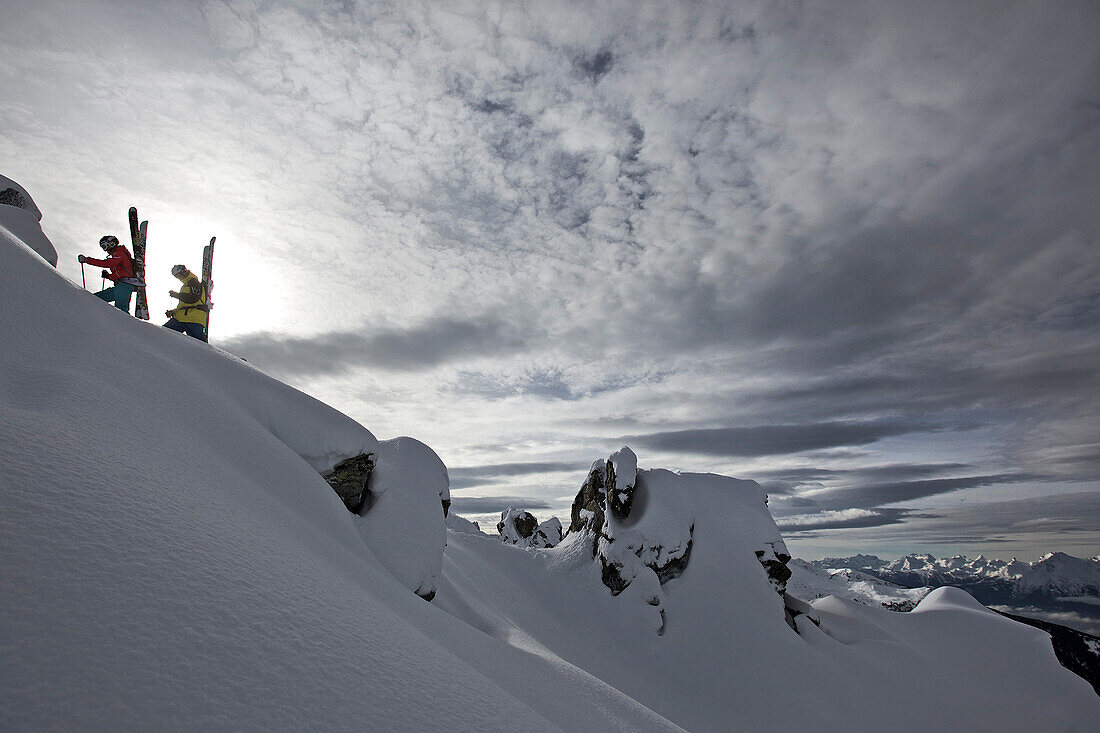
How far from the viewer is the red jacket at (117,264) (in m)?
14.2

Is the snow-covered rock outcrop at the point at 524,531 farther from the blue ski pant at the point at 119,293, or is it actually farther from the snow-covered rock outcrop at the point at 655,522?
the blue ski pant at the point at 119,293

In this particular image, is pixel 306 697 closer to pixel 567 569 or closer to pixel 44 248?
pixel 44 248

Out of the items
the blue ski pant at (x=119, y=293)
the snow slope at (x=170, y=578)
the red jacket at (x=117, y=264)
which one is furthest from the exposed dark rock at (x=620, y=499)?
the red jacket at (x=117, y=264)

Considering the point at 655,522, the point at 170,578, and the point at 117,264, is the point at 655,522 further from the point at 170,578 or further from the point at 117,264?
the point at 117,264

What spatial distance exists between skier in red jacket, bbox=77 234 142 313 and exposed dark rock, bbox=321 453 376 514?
9.29m

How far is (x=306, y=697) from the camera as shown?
336cm

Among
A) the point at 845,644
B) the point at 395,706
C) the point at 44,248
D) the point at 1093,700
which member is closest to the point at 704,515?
the point at 845,644

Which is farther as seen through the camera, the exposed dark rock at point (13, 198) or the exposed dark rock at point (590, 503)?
the exposed dark rock at point (590, 503)

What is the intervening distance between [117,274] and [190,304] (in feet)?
7.76

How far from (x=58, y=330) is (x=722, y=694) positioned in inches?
1046

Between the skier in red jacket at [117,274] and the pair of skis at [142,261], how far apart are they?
283 mm

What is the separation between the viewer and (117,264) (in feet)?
47.2

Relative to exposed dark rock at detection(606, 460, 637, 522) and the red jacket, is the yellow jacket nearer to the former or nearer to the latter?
the red jacket

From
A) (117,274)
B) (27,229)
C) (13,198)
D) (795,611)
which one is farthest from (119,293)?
(795,611)
